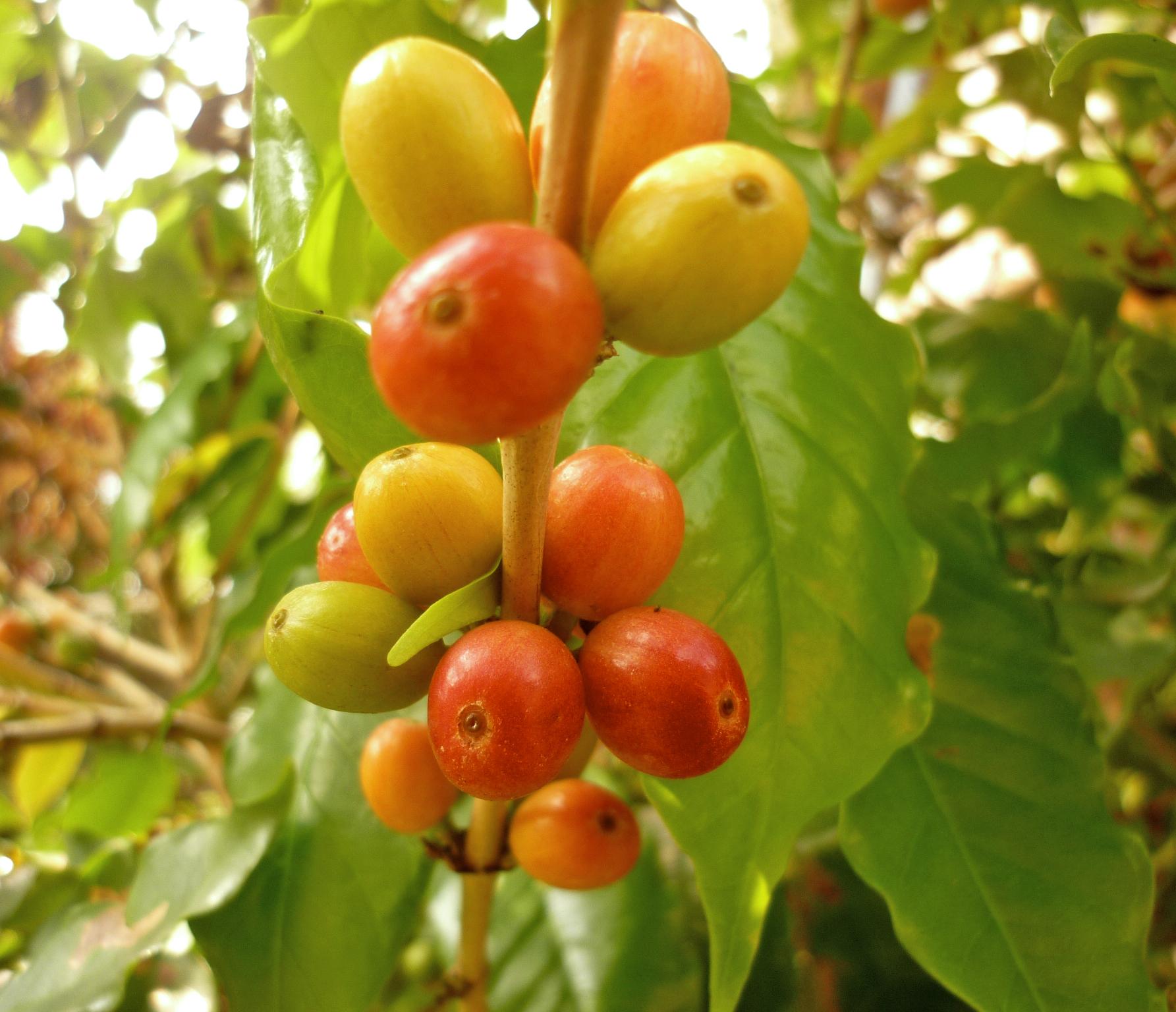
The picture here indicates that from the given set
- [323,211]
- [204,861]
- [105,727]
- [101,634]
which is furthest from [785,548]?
[101,634]

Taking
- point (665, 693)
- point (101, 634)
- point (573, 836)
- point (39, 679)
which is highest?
point (665, 693)

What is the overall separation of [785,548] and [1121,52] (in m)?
0.21

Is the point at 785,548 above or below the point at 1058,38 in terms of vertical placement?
below

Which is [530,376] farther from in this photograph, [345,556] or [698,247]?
[345,556]

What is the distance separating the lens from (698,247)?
0.18m

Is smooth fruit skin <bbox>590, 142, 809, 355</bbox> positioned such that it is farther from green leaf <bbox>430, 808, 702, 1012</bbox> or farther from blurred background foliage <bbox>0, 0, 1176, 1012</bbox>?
green leaf <bbox>430, 808, 702, 1012</bbox>

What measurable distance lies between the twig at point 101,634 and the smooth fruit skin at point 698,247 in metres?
0.84

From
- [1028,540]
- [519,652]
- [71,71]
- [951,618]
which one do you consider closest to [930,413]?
[1028,540]

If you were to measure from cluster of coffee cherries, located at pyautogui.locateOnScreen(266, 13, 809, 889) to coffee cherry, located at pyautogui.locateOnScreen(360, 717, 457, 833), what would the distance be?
62mm

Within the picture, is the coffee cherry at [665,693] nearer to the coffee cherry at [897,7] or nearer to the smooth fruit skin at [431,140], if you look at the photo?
the smooth fruit skin at [431,140]

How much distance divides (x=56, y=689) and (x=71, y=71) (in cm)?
76

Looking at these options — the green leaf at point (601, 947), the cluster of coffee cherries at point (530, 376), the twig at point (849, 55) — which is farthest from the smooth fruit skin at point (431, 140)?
the twig at point (849, 55)

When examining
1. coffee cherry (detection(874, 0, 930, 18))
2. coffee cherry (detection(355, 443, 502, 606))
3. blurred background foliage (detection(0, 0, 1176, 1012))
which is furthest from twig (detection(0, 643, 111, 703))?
coffee cherry (detection(874, 0, 930, 18))

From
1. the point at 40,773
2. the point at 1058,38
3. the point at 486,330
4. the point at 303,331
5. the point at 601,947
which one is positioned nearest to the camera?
the point at 486,330
